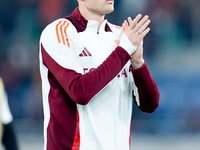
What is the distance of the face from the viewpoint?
1.96 metres

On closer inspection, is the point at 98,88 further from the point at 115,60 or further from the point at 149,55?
the point at 149,55

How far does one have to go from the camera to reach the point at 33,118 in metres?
4.99

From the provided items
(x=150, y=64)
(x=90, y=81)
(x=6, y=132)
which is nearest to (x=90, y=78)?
(x=90, y=81)

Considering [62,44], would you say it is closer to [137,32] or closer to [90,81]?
[90,81]

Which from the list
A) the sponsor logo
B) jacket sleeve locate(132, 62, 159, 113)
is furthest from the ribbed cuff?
the sponsor logo

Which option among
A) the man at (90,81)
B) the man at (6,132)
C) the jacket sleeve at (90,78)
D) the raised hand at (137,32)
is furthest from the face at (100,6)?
the man at (6,132)

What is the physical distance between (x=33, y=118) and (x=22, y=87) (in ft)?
1.48

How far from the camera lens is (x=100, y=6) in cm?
198

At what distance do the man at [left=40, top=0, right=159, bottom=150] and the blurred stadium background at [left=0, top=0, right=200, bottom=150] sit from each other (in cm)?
269

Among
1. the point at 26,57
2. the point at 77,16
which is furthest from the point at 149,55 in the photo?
the point at 77,16

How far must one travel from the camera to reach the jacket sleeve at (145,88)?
6.29ft

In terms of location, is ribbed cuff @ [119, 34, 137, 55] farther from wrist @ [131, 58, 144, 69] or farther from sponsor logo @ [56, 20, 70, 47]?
sponsor logo @ [56, 20, 70, 47]

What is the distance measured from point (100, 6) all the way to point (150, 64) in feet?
10.8

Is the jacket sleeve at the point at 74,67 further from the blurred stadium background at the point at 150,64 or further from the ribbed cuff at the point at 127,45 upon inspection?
the blurred stadium background at the point at 150,64
